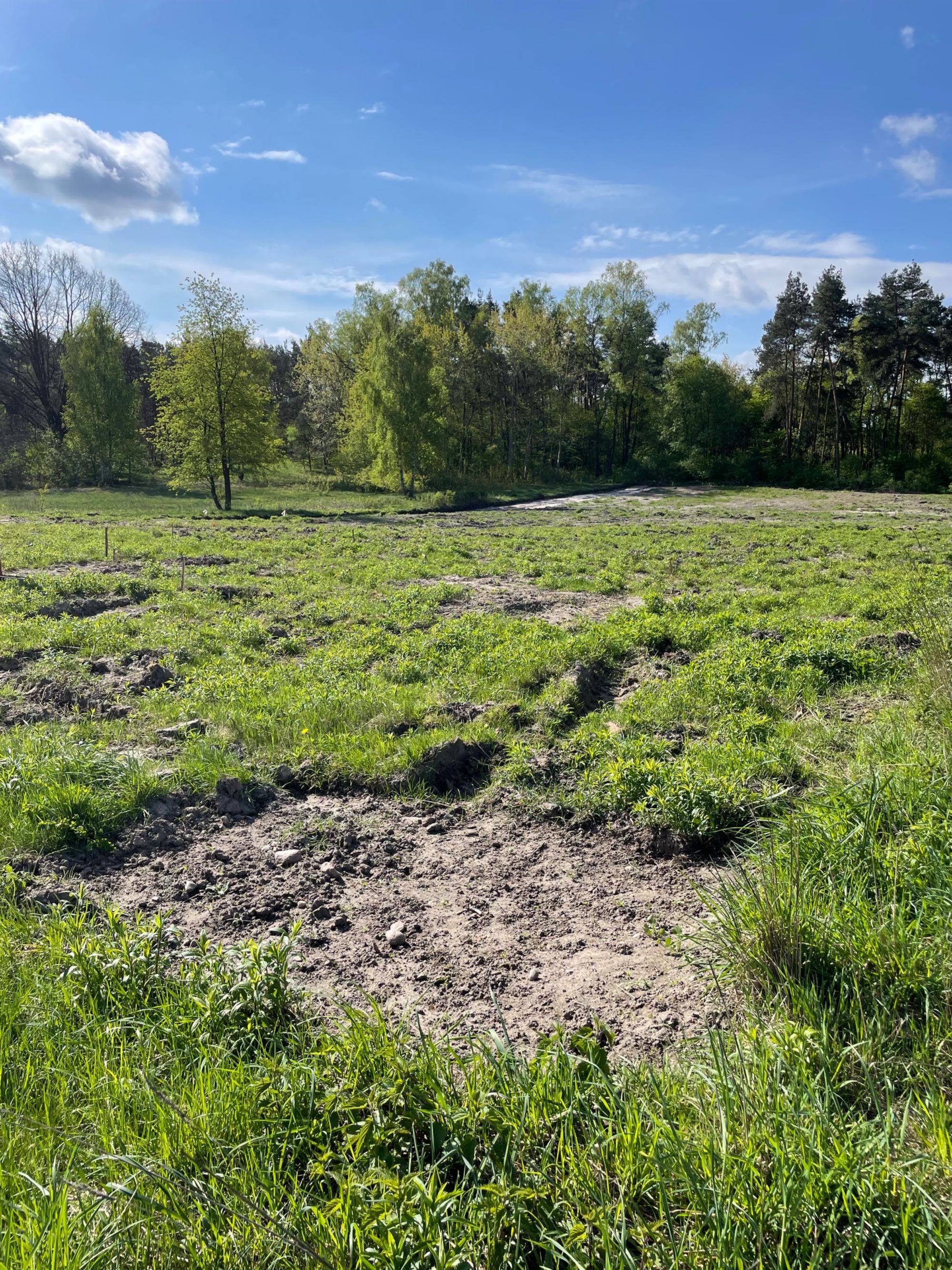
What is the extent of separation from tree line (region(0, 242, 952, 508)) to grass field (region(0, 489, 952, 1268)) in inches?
1287

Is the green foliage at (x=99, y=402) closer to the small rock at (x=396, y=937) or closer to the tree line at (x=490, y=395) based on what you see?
the tree line at (x=490, y=395)

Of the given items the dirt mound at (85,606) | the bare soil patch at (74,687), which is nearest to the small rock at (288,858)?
the bare soil patch at (74,687)

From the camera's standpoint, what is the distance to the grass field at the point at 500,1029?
2234 mm

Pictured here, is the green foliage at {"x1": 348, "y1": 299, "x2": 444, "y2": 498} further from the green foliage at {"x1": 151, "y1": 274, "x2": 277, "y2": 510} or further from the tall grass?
the tall grass

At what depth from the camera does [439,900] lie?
179 inches

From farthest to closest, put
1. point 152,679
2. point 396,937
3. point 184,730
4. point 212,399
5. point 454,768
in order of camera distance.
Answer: point 212,399 → point 152,679 → point 184,730 → point 454,768 → point 396,937

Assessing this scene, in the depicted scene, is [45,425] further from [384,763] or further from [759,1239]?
[759,1239]

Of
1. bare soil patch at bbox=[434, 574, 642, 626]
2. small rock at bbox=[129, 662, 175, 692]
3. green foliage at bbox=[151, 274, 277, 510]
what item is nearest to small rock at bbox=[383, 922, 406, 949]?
small rock at bbox=[129, 662, 175, 692]

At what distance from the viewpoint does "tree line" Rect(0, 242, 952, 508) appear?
39875 millimetres

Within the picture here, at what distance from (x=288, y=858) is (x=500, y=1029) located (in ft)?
7.10

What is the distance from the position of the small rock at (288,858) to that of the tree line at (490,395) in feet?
118

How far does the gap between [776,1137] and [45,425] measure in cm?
7143

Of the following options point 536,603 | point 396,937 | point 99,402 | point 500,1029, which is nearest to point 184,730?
point 396,937

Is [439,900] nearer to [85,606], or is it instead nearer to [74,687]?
[74,687]
